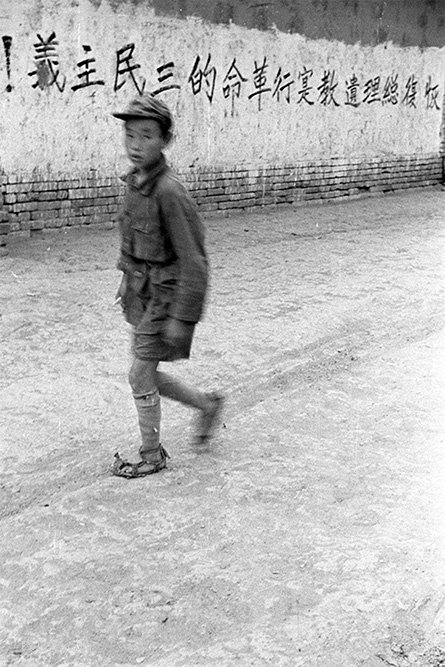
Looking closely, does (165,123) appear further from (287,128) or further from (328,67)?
(328,67)

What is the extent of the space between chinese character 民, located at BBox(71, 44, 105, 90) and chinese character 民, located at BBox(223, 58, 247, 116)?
1922 millimetres

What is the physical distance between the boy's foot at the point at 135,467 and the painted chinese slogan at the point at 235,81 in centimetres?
511

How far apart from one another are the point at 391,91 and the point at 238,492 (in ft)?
33.2

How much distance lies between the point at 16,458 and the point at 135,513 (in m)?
0.77

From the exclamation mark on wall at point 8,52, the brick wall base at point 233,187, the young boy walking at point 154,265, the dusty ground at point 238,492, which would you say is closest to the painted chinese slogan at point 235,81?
the exclamation mark on wall at point 8,52

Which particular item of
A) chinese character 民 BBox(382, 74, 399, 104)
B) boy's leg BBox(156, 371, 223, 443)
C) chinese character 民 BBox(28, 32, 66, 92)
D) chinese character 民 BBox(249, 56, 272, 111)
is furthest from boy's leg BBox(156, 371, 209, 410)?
chinese character 民 BBox(382, 74, 399, 104)

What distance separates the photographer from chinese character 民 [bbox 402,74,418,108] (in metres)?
12.6

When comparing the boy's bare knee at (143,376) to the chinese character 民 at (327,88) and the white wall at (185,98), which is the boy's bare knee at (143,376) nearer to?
the white wall at (185,98)

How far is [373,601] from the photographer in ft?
9.21

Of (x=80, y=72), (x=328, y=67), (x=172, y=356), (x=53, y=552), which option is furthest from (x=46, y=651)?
(x=328, y=67)

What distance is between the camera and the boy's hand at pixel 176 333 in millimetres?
3393

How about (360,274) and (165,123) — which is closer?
(165,123)

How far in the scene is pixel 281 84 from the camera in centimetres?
1035

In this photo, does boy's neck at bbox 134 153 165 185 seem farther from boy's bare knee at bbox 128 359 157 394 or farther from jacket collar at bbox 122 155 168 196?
boy's bare knee at bbox 128 359 157 394
